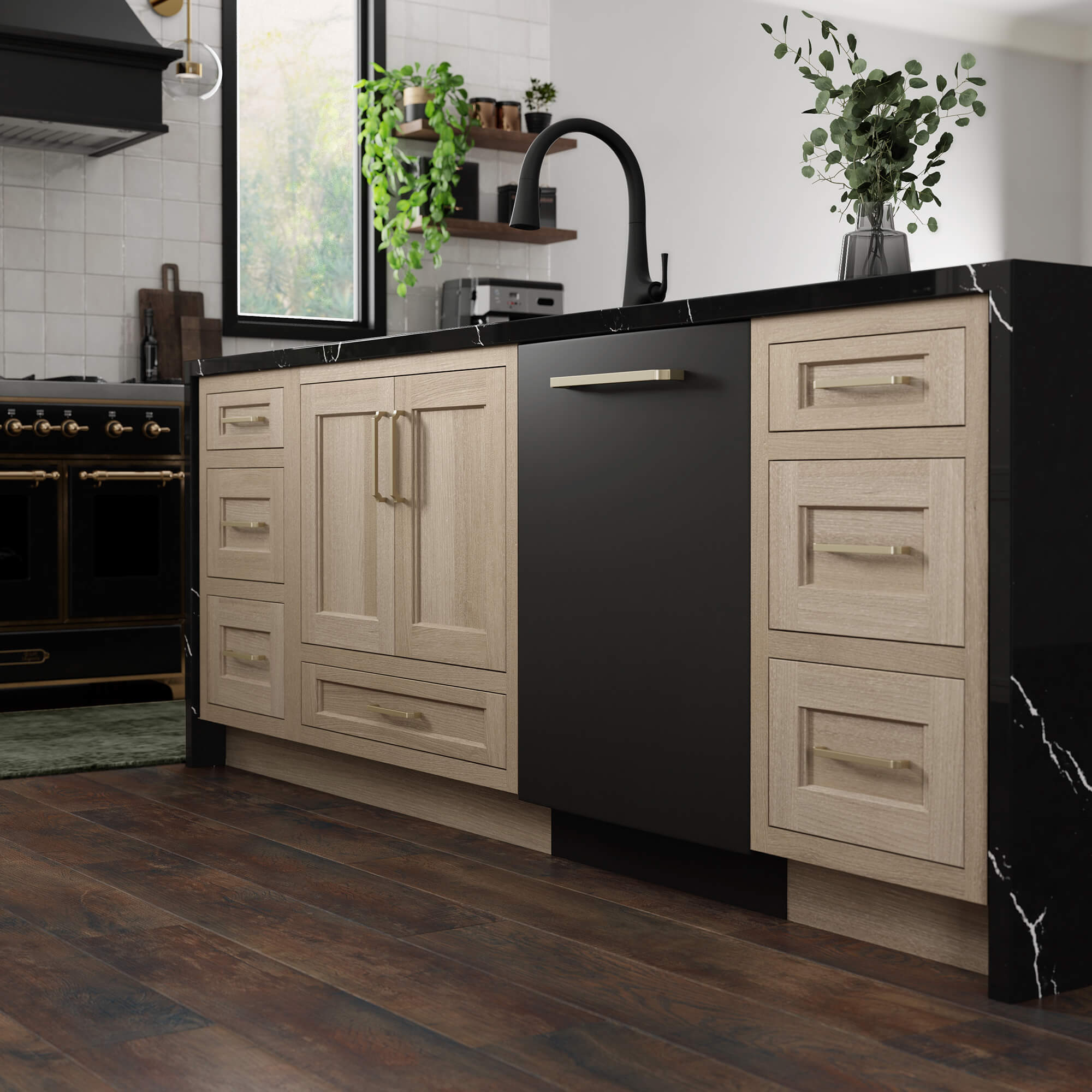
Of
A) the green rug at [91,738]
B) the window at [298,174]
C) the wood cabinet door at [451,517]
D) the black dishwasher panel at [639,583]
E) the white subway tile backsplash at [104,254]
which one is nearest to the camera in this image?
the black dishwasher panel at [639,583]

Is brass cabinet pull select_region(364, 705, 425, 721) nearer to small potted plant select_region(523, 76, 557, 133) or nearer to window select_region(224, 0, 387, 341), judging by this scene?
window select_region(224, 0, 387, 341)

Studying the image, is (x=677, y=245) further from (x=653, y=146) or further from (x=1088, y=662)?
(x=1088, y=662)

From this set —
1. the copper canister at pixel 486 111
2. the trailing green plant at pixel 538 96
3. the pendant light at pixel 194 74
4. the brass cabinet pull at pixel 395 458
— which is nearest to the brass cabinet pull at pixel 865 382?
the brass cabinet pull at pixel 395 458

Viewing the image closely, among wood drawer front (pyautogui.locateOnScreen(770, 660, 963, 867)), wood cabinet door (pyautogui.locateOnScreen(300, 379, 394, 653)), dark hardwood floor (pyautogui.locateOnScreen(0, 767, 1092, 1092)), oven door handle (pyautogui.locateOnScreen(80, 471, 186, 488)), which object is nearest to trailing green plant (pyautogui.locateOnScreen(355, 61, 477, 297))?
oven door handle (pyautogui.locateOnScreen(80, 471, 186, 488))

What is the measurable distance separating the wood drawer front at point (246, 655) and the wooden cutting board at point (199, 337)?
1881 millimetres

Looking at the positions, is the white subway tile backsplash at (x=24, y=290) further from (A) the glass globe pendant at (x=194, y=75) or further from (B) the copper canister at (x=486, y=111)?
(B) the copper canister at (x=486, y=111)

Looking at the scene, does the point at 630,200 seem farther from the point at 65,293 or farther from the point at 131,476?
the point at 65,293

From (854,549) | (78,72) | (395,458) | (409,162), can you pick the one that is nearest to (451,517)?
(395,458)

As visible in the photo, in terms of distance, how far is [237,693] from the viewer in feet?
10.0

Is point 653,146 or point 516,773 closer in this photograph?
point 516,773

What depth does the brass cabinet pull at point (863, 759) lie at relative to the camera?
1.73 metres

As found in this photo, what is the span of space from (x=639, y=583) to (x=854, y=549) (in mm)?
405

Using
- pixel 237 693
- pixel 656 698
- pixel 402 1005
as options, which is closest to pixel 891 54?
pixel 237 693

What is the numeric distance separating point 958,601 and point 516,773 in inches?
35.9
